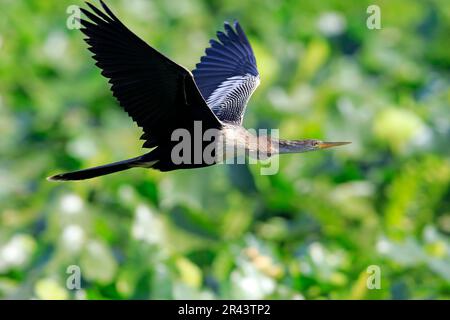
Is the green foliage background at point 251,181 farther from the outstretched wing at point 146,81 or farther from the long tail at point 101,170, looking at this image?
the outstretched wing at point 146,81

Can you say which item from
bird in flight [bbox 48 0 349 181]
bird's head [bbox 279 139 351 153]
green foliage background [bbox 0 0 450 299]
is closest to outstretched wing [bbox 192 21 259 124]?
bird's head [bbox 279 139 351 153]

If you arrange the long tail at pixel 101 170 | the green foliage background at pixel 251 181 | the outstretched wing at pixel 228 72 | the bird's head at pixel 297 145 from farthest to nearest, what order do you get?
1. the green foliage background at pixel 251 181
2. the outstretched wing at pixel 228 72
3. the bird's head at pixel 297 145
4. the long tail at pixel 101 170

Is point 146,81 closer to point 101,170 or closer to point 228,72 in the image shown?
point 101,170

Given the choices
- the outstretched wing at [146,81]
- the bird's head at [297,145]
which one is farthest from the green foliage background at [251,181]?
the outstretched wing at [146,81]

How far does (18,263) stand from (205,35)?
132 inches

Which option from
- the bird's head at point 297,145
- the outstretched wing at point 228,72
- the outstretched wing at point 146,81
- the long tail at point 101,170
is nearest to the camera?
the outstretched wing at point 146,81

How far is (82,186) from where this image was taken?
5000 mm

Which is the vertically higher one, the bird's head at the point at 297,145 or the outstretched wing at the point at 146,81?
the outstretched wing at the point at 146,81

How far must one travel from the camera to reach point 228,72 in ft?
12.4

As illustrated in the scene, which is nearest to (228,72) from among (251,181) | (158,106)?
(158,106)

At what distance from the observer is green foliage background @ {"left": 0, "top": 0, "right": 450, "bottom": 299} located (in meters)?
4.29

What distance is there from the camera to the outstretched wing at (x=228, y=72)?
11.6 ft

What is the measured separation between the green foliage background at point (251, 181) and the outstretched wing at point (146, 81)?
1.23 meters

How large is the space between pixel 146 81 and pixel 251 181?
8.16ft
